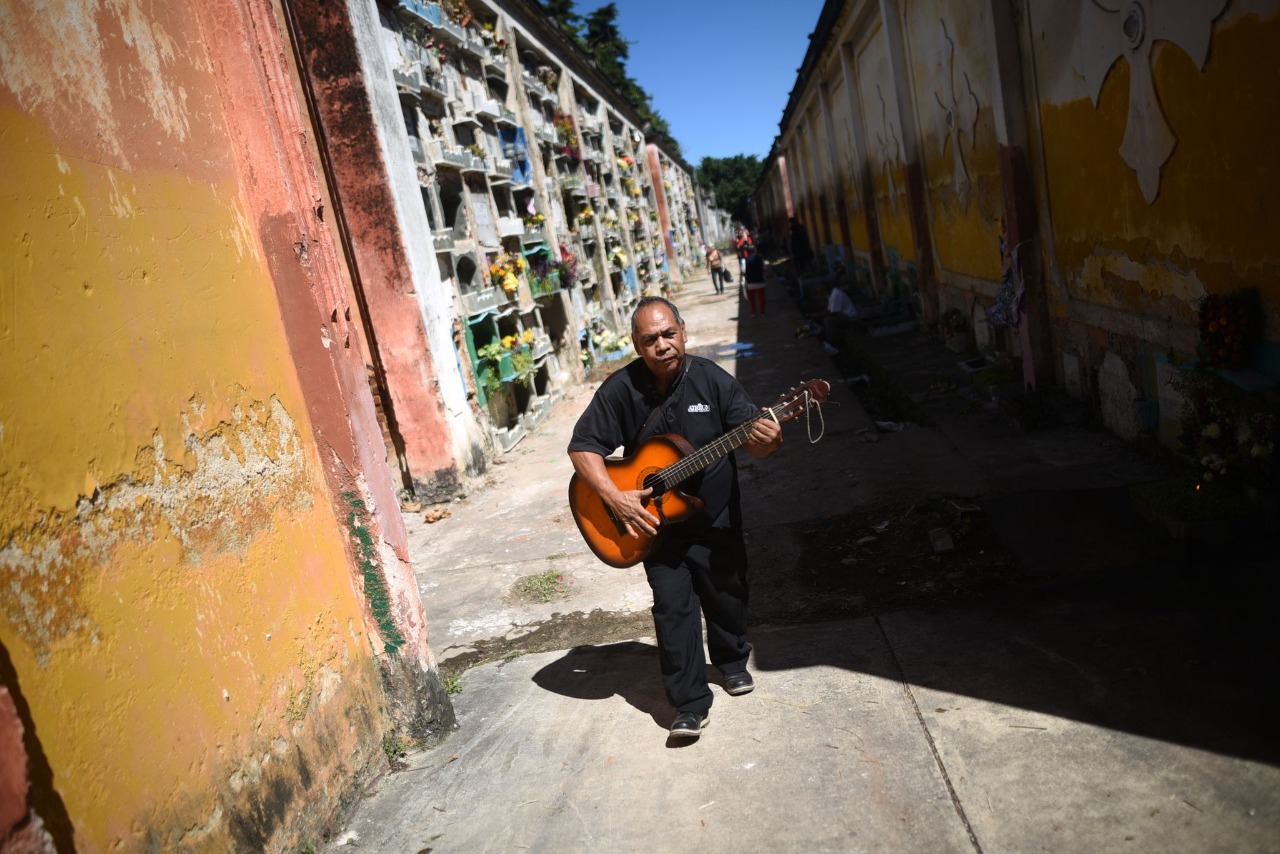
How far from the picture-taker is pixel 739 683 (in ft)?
11.4

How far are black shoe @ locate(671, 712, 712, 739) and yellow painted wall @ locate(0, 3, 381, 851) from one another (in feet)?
3.98

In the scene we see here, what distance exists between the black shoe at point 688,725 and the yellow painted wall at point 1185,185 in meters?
3.22

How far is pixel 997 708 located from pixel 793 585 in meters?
1.75

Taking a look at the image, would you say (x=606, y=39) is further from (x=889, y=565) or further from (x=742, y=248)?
(x=889, y=565)

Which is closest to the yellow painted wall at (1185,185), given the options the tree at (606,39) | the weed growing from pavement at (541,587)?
the weed growing from pavement at (541,587)

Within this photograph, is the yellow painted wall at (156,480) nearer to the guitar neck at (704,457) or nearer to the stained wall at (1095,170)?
the guitar neck at (704,457)

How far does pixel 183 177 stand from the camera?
9.78 ft

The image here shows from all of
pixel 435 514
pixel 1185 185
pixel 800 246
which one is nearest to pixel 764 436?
pixel 1185 185

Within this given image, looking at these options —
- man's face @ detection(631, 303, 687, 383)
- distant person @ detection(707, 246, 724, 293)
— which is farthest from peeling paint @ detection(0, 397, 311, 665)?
distant person @ detection(707, 246, 724, 293)

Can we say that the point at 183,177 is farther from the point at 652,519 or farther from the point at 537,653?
the point at 537,653

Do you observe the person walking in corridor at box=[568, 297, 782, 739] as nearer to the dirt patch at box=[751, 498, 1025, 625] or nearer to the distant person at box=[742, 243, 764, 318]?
the dirt patch at box=[751, 498, 1025, 625]

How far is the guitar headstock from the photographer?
10.2 feet

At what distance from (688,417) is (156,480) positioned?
1.81m

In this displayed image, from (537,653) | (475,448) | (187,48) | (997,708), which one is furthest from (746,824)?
(475,448)
